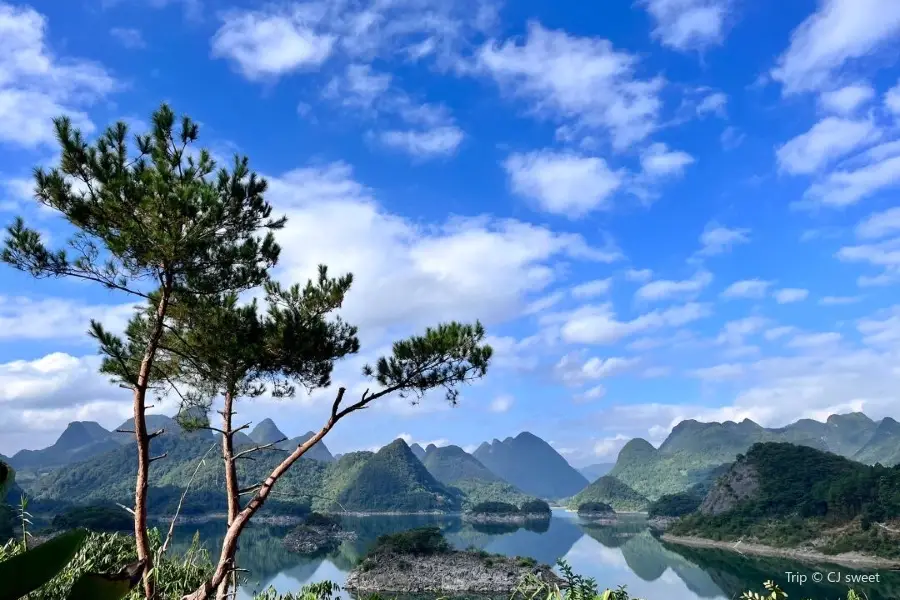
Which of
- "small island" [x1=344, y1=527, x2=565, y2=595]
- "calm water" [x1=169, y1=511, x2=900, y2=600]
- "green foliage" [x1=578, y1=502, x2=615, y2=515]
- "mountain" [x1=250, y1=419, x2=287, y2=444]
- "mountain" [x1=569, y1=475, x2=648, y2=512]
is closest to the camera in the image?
"small island" [x1=344, y1=527, x2=565, y2=595]

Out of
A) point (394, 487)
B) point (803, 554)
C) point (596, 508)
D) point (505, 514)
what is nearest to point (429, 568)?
point (803, 554)

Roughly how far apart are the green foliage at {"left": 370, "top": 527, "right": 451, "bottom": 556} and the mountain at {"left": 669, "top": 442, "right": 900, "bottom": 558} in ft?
90.0

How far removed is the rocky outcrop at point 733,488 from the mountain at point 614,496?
1916 inches

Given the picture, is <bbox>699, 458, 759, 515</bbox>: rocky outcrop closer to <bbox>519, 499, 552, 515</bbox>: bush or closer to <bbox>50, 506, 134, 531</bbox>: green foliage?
<bbox>519, 499, 552, 515</bbox>: bush

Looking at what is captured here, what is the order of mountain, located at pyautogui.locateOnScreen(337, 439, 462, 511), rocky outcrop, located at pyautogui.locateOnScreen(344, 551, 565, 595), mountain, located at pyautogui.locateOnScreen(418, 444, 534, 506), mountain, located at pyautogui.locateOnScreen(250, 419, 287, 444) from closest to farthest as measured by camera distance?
rocky outcrop, located at pyautogui.locateOnScreen(344, 551, 565, 595) < mountain, located at pyautogui.locateOnScreen(337, 439, 462, 511) < mountain, located at pyautogui.locateOnScreen(418, 444, 534, 506) < mountain, located at pyautogui.locateOnScreen(250, 419, 287, 444)

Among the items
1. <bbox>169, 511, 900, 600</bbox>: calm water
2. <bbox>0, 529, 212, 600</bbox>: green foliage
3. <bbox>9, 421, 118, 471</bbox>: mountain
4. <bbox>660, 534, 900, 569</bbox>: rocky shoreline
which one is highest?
<bbox>9, 421, 118, 471</bbox>: mountain

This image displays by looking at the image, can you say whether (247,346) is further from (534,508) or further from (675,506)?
(534,508)

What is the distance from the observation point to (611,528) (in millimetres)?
74938

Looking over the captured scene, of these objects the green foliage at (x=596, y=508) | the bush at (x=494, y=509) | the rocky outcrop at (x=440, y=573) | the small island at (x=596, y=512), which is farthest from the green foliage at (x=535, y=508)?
the rocky outcrop at (x=440, y=573)

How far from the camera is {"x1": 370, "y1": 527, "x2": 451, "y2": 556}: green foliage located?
36.2 m

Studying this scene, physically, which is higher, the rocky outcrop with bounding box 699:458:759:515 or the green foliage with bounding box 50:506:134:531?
the rocky outcrop with bounding box 699:458:759:515

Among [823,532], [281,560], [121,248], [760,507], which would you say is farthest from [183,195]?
[760,507]

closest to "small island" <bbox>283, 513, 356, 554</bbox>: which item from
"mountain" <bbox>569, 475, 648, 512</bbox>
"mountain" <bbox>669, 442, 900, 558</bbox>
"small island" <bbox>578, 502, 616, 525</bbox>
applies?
"mountain" <bbox>669, 442, 900, 558</bbox>

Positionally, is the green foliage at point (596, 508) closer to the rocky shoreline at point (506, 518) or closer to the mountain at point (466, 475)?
the rocky shoreline at point (506, 518)
